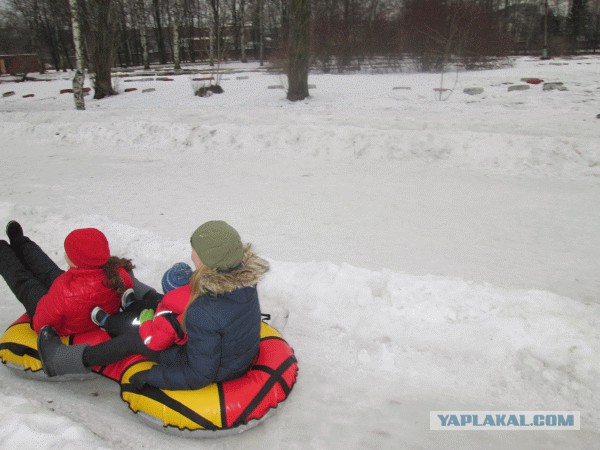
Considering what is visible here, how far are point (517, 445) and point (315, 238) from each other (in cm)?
314

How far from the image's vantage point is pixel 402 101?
12.8 metres

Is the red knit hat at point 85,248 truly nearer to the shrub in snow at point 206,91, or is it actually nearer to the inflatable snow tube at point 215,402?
the inflatable snow tube at point 215,402

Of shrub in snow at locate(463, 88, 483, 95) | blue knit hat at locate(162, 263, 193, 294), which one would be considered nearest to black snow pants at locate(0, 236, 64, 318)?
blue knit hat at locate(162, 263, 193, 294)

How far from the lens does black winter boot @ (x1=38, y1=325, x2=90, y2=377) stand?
295 cm

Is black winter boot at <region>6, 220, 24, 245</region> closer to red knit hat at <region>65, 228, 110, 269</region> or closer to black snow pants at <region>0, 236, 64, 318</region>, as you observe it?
black snow pants at <region>0, 236, 64, 318</region>

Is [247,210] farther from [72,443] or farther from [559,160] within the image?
[559,160]

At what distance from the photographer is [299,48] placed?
500 inches

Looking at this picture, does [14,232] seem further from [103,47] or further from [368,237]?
[103,47]

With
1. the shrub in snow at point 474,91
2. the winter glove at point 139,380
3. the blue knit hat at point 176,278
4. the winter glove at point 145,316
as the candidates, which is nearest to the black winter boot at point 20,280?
the blue knit hat at point 176,278

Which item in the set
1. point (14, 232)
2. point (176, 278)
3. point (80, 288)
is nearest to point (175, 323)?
point (80, 288)

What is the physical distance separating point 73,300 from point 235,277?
1.30 m

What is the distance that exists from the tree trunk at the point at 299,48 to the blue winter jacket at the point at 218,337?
11.3 meters

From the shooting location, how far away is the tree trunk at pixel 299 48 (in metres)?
12.4

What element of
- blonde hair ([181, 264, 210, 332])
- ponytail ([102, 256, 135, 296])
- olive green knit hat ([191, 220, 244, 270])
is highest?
olive green knit hat ([191, 220, 244, 270])
